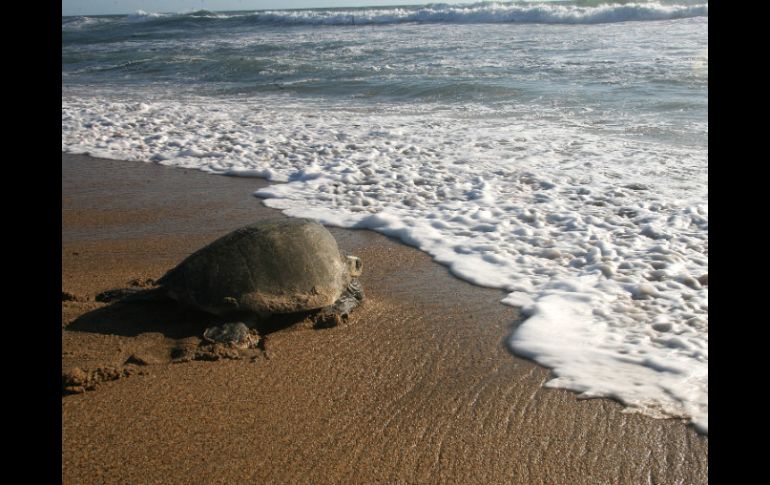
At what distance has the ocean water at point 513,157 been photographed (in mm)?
3541

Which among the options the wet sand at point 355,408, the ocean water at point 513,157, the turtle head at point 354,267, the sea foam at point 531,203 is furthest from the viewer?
the turtle head at point 354,267

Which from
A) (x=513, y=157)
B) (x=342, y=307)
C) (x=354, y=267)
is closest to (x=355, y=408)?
(x=342, y=307)

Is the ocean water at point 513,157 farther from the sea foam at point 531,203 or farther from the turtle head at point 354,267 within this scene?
the turtle head at point 354,267

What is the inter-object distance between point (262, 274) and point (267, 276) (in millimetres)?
28

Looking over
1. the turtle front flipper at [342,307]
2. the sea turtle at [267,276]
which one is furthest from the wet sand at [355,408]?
the sea turtle at [267,276]

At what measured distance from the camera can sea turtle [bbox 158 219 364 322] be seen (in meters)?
3.40

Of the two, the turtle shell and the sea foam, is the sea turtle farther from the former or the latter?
the sea foam

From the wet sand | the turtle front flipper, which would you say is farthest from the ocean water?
the turtle front flipper

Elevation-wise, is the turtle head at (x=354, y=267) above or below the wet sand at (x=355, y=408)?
above

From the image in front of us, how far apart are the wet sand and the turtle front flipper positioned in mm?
47

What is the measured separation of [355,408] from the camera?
284 cm

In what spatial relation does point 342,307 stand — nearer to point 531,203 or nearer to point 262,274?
point 262,274

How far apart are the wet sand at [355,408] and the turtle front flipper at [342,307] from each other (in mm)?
47
